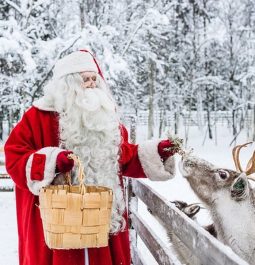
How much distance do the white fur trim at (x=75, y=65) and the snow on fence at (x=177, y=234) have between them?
0.99m

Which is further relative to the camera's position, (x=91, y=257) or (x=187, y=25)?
(x=187, y=25)

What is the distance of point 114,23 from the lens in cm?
2244

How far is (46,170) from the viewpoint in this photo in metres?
3.10

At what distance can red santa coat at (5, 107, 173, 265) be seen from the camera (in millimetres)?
3127

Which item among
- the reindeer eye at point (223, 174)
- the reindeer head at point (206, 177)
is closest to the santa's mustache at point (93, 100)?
the reindeer head at point (206, 177)

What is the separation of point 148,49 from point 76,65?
18.3 metres

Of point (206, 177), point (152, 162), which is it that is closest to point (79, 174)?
point (152, 162)

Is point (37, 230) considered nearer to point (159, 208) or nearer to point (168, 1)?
point (159, 208)

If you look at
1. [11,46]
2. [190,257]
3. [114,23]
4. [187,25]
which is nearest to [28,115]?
[190,257]

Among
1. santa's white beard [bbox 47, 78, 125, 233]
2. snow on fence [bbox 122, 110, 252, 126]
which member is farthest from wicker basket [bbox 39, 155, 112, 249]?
snow on fence [bbox 122, 110, 252, 126]

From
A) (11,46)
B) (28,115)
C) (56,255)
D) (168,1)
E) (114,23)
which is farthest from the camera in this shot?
(168,1)

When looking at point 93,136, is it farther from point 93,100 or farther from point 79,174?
point 79,174

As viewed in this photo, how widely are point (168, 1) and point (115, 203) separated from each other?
24.2 metres

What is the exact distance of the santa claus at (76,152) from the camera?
10.5ft
